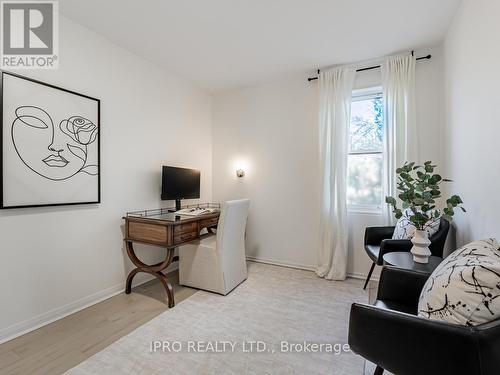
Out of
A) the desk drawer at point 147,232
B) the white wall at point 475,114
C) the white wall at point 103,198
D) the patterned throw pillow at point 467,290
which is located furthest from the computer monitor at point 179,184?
the white wall at point 475,114

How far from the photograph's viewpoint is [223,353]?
1703 mm

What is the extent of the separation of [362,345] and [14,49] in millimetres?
3038

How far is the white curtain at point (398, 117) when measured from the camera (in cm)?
270

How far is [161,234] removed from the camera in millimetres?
2381

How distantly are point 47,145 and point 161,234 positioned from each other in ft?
3.91

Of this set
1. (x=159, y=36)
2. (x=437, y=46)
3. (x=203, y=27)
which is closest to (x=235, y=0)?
(x=203, y=27)

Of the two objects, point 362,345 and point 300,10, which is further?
point 300,10

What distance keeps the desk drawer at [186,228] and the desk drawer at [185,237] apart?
28 mm

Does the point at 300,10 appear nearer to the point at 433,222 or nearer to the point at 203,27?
the point at 203,27

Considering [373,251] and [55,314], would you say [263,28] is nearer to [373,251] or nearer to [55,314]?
[373,251]

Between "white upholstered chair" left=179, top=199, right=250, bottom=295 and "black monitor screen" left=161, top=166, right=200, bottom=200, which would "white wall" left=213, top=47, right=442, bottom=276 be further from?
"white upholstered chair" left=179, top=199, right=250, bottom=295

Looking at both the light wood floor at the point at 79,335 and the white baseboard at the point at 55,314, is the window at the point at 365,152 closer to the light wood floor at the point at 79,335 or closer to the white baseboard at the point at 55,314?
the light wood floor at the point at 79,335

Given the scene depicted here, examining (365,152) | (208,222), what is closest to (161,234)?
(208,222)

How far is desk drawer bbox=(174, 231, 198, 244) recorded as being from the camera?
2.40 m
